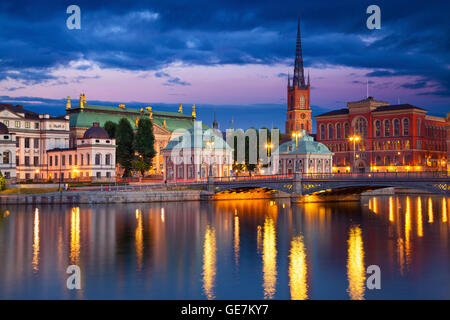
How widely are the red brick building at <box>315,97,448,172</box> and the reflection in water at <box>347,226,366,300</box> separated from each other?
110 meters

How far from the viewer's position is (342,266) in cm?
4456

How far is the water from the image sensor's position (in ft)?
123

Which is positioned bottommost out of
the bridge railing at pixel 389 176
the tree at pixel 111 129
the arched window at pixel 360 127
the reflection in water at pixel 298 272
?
the reflection in water at pixel 298 272

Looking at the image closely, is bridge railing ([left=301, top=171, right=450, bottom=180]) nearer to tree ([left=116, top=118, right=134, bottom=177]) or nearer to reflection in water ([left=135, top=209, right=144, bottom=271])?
reflection in water ([left=135, top=209, right=144, bottom=271])

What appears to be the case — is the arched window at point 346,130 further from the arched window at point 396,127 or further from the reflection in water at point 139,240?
the reflection in water at point 139,240

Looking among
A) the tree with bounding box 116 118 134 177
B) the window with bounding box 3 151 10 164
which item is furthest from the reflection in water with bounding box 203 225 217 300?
the tree with bounding box 116 118 134 177

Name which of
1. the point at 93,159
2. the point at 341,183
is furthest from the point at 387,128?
the point at 341,183

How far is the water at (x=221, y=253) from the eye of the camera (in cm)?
3744

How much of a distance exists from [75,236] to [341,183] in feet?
144

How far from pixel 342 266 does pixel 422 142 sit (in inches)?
5419

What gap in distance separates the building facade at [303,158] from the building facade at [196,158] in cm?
1166

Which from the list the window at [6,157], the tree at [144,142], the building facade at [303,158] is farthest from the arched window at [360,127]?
the window at [6,157]

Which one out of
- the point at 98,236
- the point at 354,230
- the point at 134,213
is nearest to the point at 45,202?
the point at 134,213
